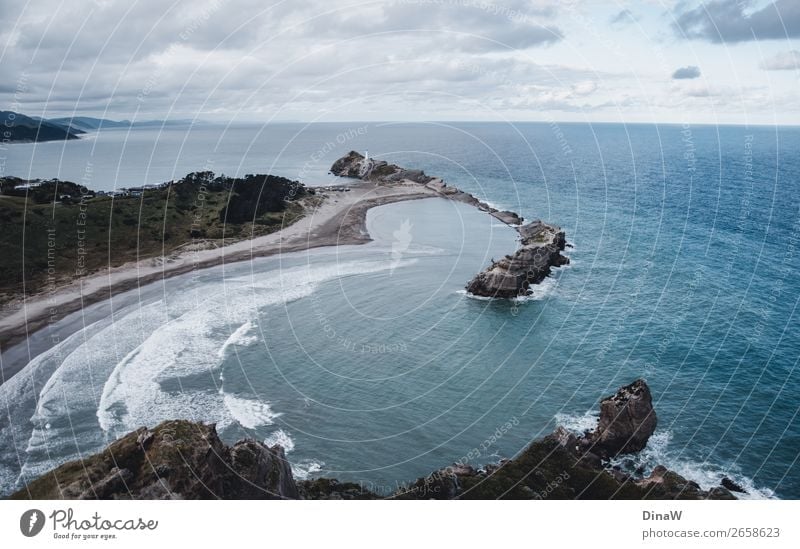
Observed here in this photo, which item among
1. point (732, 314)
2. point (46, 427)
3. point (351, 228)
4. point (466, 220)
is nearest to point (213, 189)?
point (351, 228)

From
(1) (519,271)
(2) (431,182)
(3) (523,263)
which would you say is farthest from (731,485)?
(2) (431,182)

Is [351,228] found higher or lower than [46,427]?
higher

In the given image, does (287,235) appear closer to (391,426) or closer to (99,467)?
(391,426)

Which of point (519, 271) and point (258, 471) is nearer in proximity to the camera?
point (258, 471)

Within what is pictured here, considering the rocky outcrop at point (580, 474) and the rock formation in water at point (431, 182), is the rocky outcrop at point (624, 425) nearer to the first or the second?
the rocky outcrop at point (580, 474)
